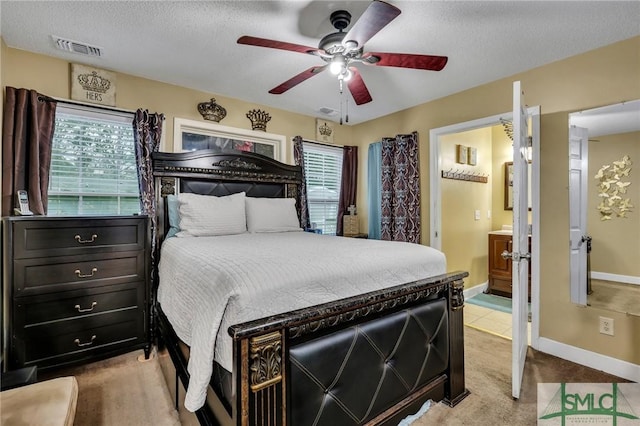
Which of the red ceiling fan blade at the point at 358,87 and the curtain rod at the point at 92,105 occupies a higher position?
the red ceiling fan blade at the point at 358,87

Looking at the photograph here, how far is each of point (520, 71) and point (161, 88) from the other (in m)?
3.53

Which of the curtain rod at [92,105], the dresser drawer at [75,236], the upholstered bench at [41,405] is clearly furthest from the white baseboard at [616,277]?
the curtain rod at [92,105]

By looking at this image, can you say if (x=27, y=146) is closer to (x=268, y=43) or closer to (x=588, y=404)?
(x=268, y=43)

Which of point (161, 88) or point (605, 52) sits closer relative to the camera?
point (605, 52)

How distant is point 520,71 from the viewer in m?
2.83

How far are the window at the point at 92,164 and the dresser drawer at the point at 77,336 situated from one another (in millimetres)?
1044

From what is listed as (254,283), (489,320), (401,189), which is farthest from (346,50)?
(489,320)

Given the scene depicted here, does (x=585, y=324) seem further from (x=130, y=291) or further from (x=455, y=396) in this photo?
(x=130, y=291)

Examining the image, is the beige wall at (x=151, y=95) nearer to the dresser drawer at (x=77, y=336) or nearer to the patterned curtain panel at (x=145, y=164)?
the patterned curtain panel at (x=145, y=164)

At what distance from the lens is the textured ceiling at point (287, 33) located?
196 cm

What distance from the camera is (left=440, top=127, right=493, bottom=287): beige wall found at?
3.91 meters

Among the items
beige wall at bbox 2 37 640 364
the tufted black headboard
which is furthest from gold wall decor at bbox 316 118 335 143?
beige wall at bbox 2 37 640 364

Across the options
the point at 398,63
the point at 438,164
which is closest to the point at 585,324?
the point at 438,164

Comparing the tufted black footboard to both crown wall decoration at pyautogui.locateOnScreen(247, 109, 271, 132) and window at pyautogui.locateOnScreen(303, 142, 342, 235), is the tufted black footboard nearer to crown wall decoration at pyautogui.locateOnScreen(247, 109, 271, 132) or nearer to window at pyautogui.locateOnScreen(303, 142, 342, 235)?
window at pyautogui.locateOnScreen(303, 142, 342, 235)
